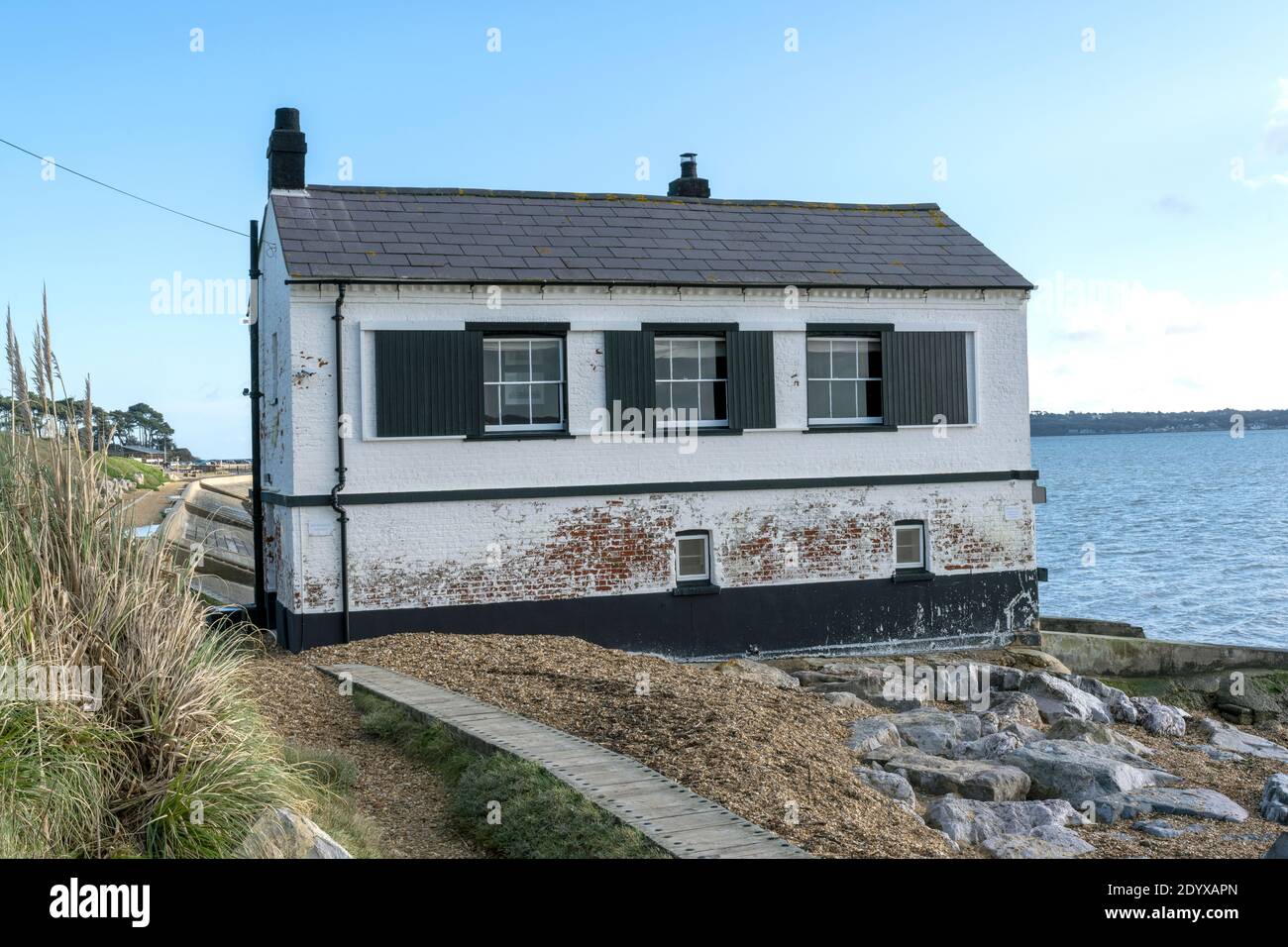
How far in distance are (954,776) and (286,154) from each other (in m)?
14.7

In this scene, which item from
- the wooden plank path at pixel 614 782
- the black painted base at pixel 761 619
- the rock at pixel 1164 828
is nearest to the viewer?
the wooden plank path at pixel 614 782

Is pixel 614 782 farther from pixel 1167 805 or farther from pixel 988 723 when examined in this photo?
pixel 988 723

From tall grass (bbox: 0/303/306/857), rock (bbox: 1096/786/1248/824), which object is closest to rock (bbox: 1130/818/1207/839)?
rock (bbox: 1096/786/1248/824)

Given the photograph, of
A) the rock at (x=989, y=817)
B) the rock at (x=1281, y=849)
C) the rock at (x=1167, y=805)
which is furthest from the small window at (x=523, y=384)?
the rock at (x=1281, y=849)

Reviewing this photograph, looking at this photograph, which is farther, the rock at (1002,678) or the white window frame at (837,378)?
the white window frame at (837,378)

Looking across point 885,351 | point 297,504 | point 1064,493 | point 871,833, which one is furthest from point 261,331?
point 1064,493

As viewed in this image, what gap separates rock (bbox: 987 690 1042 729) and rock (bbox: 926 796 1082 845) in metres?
3.55

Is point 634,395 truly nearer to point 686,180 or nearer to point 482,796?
point 686,180

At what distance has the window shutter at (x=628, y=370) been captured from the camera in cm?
1795

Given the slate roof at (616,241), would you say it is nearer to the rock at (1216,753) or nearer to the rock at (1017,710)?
the rock at (1017,710)

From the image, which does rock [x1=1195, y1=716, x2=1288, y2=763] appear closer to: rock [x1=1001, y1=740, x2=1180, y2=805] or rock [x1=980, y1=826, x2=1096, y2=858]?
rock [x1=1001, y1=740, x2=1180, y2=805]

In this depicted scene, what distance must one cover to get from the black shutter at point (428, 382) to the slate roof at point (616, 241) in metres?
0.90

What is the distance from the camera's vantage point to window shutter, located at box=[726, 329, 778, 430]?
61.1 feet

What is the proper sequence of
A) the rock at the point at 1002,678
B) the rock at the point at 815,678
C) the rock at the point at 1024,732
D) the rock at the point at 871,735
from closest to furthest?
the rock at the point at 871,735 → the rock at the point at 1024,732 → the rock at the point at 815,678 → the rock at the point at 1002,678
